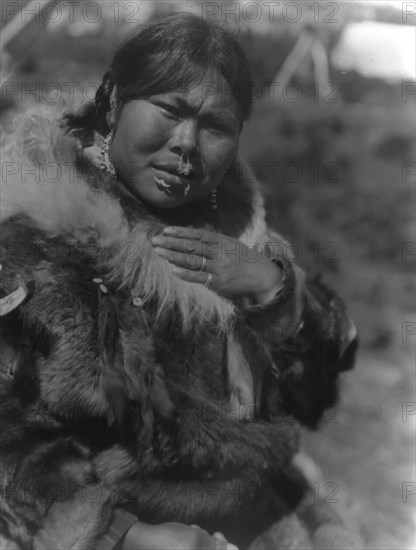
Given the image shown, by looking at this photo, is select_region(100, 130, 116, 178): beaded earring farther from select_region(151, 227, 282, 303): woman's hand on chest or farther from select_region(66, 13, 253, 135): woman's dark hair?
select_region(151, 227, 282, 303): woman's hand on chest

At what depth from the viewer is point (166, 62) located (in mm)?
1236

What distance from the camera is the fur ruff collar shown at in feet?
4.01

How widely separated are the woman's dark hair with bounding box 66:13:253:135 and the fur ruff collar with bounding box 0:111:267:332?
78mm

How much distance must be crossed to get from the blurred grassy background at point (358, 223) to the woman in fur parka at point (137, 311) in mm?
159

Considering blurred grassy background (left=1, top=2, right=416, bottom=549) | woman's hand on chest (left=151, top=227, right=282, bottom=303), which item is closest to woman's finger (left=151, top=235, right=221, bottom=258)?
woman's hand on chest (left=151, top=227, right=282, bottom=303)

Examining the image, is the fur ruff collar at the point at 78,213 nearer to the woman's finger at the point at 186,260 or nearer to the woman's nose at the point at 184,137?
the woman's finger at the point at 186,260

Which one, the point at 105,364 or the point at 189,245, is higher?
the point at 189,245

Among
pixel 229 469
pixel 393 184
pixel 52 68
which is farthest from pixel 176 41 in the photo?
pixel 229 469

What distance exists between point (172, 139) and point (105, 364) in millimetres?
461

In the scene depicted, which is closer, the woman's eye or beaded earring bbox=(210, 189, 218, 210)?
the woman's eye

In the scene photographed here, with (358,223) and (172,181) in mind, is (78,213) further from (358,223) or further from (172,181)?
(358,223)

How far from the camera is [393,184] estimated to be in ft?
5.05

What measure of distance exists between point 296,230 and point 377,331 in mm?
325

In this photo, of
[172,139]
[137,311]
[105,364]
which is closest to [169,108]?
[172,139]
